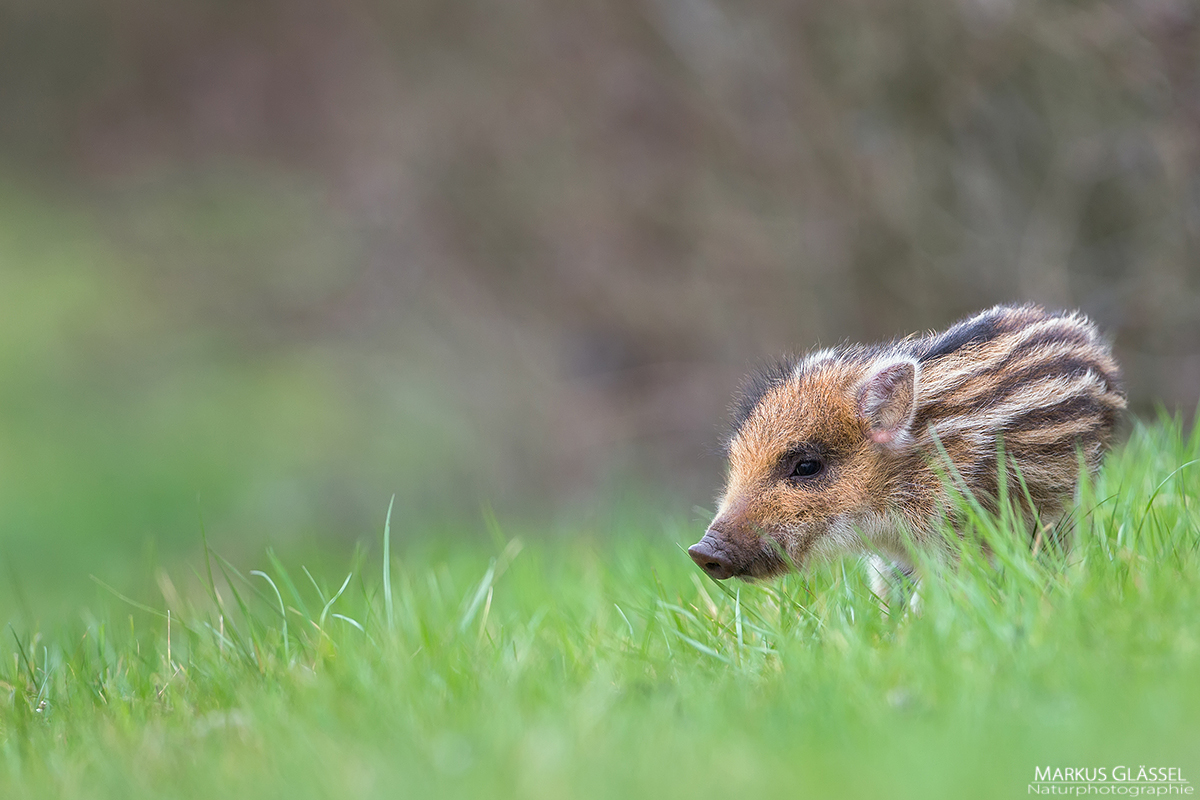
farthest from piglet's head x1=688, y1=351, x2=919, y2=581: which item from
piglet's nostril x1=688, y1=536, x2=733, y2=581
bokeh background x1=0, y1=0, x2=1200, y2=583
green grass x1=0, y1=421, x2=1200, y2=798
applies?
bokeh background x1=0, y1=0, x2=1200, y2=583

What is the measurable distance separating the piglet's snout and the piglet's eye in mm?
486

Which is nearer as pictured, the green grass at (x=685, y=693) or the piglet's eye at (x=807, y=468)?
the green grass at (x=685, y=693)

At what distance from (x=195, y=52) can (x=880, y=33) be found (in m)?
15.9

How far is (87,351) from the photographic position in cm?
1705

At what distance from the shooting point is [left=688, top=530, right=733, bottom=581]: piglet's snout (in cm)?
422

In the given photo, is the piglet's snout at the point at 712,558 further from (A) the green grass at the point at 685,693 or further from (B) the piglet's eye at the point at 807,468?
(B) the piglet's eye at the point at 807,468

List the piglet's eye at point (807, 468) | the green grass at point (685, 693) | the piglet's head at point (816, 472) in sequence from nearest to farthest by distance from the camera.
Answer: the green grass at point (685, 693), the piglet's head at point (816, 472), the piglet's eye at point (807, 468)

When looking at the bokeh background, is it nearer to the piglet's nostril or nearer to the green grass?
the green grass

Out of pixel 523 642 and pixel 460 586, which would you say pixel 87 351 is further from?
pixel 523 642

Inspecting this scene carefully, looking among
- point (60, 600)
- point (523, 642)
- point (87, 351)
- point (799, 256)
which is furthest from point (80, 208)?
point (523, 642)

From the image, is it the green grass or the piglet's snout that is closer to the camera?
the green grass

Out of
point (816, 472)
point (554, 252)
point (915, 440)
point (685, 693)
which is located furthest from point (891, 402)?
point (554, 252)

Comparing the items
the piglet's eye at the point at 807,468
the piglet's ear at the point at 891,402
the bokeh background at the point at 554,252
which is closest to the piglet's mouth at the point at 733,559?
the piglet's eye at the point at 807,468

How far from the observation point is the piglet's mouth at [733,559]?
4238mm
